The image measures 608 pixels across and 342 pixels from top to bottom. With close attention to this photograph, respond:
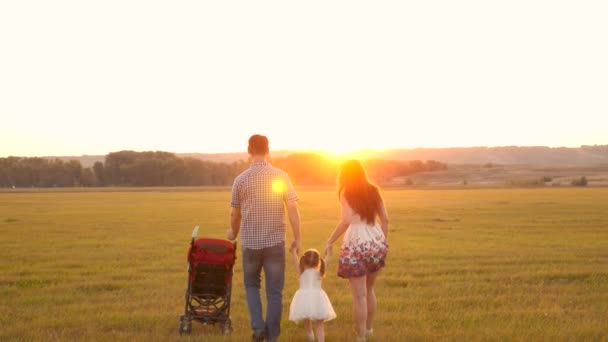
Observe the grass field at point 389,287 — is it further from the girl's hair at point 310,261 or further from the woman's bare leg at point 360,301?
the girl's hair at point 310,261

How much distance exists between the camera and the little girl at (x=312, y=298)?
7766mm

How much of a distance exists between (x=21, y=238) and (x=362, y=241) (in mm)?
16732

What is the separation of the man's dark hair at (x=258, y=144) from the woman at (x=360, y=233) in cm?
93

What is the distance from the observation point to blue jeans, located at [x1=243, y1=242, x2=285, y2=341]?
8008 mm

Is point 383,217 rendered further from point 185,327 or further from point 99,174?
point 99,174

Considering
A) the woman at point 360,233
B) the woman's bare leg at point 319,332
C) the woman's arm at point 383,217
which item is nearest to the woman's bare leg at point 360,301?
the woman at point 360,233

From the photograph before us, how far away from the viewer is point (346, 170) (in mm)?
8141

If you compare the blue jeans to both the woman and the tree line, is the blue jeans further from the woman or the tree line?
the tree line

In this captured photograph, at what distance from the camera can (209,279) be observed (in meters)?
8.67

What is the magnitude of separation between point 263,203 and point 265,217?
16cm

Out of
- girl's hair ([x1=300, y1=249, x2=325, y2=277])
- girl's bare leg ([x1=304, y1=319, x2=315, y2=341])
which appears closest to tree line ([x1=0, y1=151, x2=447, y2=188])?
girl's bare leg ([x1=304, y1=319, x2=315, y2=341])

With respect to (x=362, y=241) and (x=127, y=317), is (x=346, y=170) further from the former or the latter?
(x=127, y=317)

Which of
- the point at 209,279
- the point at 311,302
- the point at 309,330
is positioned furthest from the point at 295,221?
the point at 209,279

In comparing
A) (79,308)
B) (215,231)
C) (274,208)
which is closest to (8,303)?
(79,308)
